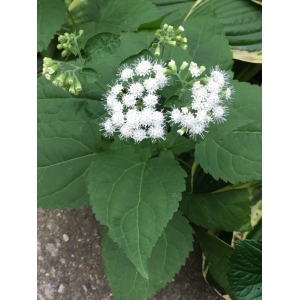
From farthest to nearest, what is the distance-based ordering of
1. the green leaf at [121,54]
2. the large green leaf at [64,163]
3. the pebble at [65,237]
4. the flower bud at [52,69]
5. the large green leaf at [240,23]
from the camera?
1. the pebble at [65,237]
2. the large green leaf at [240,23]
3. the large green leaf at [64,163]
4. the green leaf at [121,54]
5. the flower bud at [52,69]

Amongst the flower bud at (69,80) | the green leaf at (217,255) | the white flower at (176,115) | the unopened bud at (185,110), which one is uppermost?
the flower bud at (69,80)

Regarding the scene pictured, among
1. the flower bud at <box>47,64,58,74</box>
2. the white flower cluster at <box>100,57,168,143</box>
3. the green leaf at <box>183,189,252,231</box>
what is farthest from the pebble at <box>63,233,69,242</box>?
the flower bud at <box>47,64,58,74</box>

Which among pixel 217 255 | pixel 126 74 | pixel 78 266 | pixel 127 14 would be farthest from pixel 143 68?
pixel 78 266

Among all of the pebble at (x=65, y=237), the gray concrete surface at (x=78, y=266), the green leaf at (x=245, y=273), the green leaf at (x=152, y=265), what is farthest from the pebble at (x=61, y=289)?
the green leaf at (x=245, y=273)

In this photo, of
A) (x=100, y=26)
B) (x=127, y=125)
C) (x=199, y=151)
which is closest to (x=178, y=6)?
(x=100, y=26)

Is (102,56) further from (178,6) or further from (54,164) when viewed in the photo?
(178,6)

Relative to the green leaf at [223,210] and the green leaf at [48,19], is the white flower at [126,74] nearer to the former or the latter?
the green leaf at [48,19]

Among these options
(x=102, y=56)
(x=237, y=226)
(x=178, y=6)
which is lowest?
(x=237, y=226)
